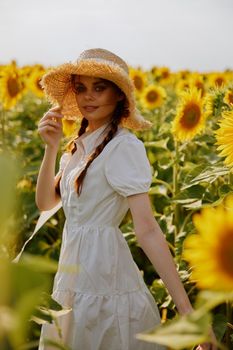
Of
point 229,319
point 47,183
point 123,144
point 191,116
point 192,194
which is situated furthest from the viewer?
point 191,116

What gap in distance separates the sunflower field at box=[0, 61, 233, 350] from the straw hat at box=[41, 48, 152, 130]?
247 mm

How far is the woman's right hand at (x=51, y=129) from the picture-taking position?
1752 millimetres

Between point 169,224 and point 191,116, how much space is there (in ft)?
1.61

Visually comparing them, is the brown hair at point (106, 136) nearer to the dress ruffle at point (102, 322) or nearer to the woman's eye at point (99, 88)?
the woman's eye at point (99, 88)

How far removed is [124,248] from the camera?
165 centimetres

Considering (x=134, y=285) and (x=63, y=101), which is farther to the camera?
(x=63, y=101)

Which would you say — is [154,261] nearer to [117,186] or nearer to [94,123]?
[117,186]

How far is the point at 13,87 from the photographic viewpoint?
3982 millimetres

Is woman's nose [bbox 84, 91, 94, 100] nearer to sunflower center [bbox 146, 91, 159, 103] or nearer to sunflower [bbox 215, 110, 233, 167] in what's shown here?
sunflower [bbox 215, 110, 233, 167]

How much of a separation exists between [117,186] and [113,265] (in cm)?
23

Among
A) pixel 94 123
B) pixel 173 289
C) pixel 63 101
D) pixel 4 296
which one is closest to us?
pixel 4 296

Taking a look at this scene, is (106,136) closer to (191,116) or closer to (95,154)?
(95,154)

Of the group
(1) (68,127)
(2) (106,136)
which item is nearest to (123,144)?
(2) (106,136)

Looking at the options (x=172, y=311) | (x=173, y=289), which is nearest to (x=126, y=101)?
(x=173, y=289)
